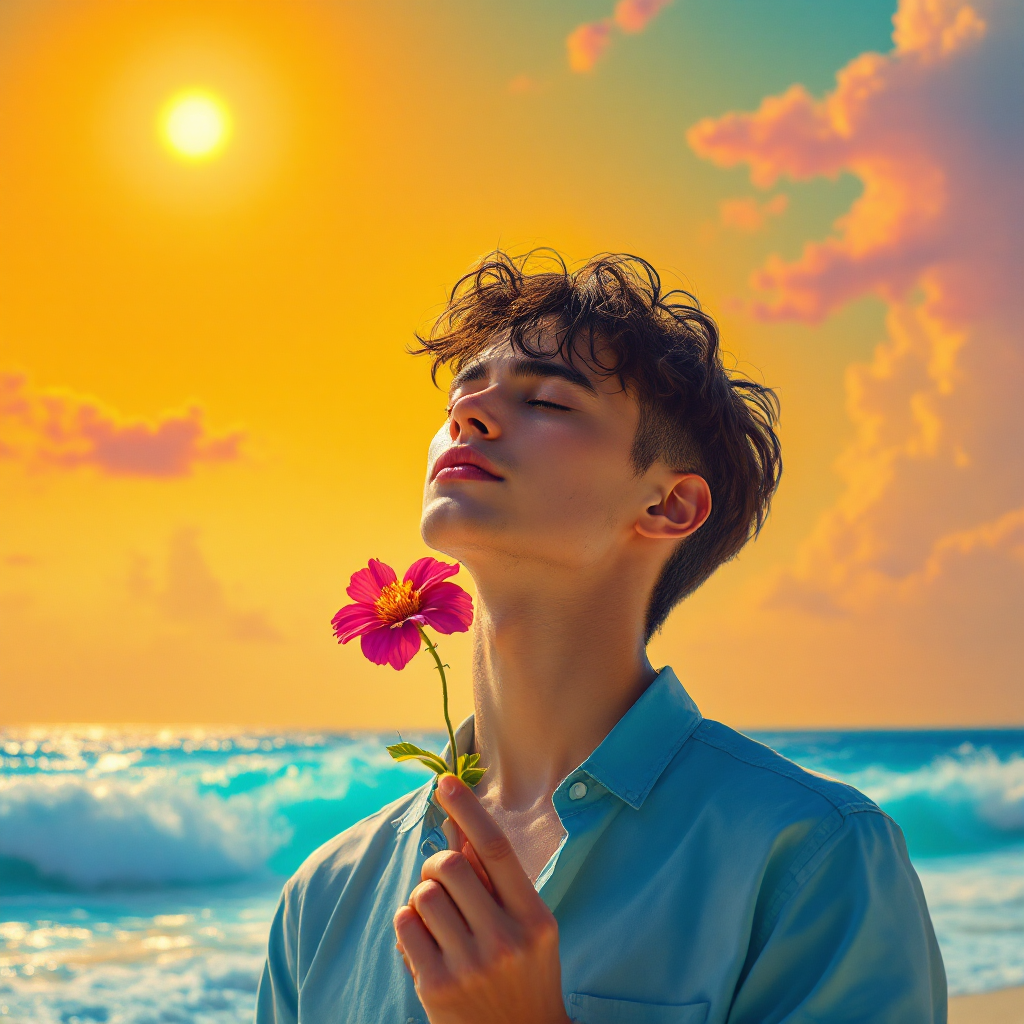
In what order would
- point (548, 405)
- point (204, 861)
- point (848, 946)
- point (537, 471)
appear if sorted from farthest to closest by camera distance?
point (204, 861) < point (548, 405) < point (537, 471) < point (848, 946)

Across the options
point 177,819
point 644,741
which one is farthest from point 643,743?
point 177,819

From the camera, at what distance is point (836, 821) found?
161 centimetres

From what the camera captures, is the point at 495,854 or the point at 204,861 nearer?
the point at 495,854

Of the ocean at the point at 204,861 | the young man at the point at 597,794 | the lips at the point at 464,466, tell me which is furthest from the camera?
the ocean at the point at 204,861

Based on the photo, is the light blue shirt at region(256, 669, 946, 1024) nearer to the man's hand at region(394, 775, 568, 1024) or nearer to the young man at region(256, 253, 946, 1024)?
the young man at region(256, 253, 946, 1024)

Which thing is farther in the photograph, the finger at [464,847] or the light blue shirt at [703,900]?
the light blue shirt at [703,900]

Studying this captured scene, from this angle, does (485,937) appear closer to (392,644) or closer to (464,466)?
(392,644)

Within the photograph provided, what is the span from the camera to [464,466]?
1.94 meters

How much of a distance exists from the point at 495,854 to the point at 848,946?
55cm

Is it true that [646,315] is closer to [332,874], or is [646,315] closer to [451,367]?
[451,367]

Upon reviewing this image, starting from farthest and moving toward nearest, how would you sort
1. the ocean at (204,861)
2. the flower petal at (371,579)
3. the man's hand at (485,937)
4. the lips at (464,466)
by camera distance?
the ocean at (204,861), the lips at (464,466), the flower petal at (371,579), the man's hand at (485,937)

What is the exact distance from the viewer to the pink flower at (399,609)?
1.49 meters

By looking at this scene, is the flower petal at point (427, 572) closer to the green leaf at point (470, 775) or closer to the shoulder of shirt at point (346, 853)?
the green leaf at point (470, 775)

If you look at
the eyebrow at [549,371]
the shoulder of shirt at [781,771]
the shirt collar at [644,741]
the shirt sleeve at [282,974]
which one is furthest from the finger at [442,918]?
the eyebrow at [549,371]
